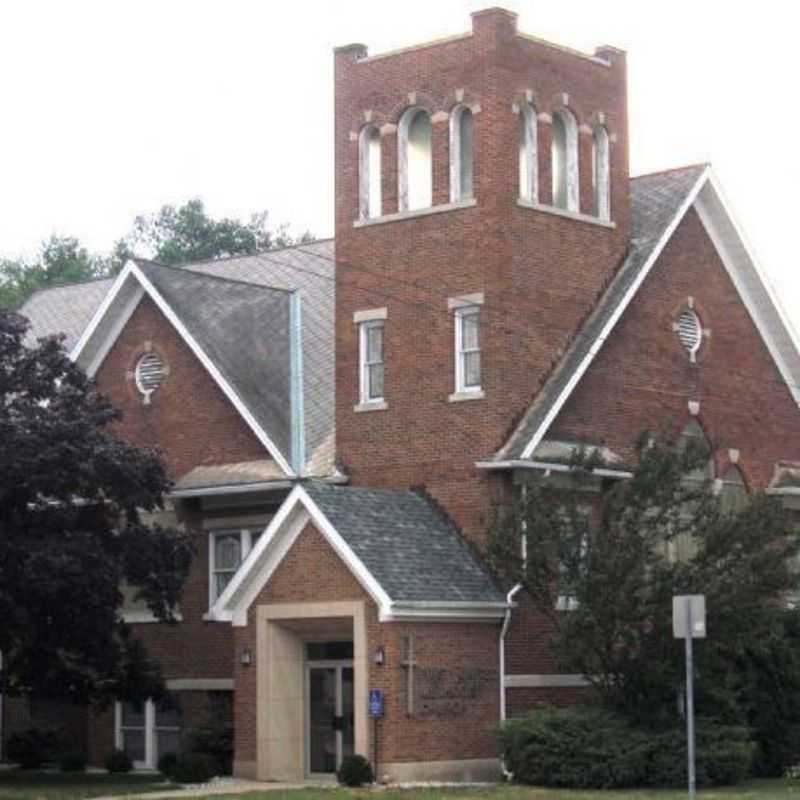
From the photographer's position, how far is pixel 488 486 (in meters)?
39.3

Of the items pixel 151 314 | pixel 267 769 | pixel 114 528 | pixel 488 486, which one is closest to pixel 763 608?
pixel 488 486

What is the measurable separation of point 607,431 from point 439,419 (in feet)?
11.3

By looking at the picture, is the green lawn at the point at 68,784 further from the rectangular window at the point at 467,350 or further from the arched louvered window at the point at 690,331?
the arched louvered window at the point at 690,331

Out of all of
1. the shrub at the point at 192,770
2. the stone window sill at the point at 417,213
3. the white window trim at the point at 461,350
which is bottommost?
the shrub at the point at 192,770

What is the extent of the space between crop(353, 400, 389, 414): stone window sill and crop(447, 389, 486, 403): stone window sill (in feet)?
5.26

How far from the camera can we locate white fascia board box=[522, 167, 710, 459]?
39.0 metres

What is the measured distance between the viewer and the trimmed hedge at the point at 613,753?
117 feet

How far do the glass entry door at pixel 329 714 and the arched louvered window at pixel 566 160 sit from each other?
9934 mm

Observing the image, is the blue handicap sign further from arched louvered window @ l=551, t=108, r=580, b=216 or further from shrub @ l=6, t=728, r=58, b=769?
arched louvered window @ l=551, t=108, r=580, b=216

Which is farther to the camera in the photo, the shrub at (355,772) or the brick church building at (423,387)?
the brick church building at (423,387)

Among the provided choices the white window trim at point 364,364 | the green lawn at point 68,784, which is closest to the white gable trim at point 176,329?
the white window trim at point 364,364

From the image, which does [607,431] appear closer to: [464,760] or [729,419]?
[729,419]

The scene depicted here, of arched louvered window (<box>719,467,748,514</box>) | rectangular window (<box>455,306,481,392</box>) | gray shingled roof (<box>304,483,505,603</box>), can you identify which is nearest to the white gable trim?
gray shingled roof (<box>304,483,505,603</box>)

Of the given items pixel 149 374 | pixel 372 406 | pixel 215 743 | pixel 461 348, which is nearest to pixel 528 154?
pixel 461 348
